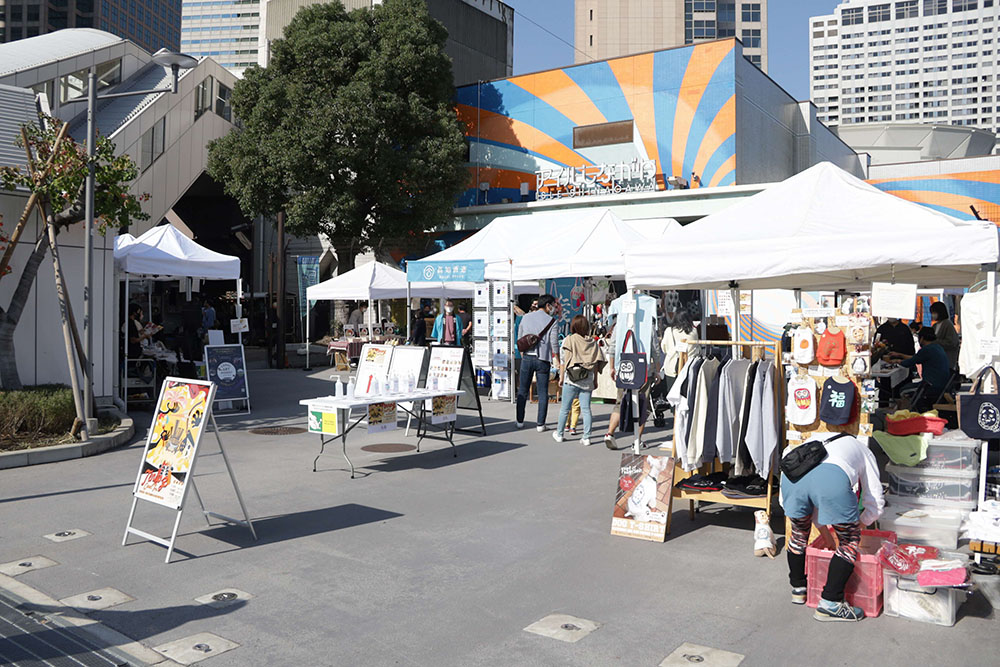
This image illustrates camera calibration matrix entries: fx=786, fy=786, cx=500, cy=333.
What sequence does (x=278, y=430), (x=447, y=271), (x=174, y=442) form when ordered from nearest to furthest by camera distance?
(x=174, y=442) < (x=278, y=430) < (x=447, y=271)

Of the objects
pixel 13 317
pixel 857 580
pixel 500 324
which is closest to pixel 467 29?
pixel 500 324

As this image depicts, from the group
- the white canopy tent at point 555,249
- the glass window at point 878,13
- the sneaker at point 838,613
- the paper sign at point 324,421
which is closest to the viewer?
the sneaker at point 838,613

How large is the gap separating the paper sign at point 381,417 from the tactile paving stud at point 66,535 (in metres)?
3.32

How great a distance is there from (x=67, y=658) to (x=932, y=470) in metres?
6.08

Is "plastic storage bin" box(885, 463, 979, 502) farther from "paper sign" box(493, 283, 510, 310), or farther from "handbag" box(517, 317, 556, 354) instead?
"paper sign" box(493, 283, 510, 310)

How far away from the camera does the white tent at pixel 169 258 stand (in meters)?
13.6

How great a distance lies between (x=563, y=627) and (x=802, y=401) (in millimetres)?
2553

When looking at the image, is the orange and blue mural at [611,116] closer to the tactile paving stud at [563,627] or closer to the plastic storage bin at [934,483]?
the plastic storage bin at [934,483]

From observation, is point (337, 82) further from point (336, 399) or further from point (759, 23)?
point (759, 23)

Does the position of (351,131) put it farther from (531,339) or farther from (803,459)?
(803,459)

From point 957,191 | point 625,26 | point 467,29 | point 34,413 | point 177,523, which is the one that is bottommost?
point 177,523

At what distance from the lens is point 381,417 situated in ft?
31.2

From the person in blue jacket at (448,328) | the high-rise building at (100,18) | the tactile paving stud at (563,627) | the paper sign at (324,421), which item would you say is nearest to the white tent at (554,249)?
the person in blue jacket at (448,328)

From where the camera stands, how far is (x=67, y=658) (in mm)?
4391
